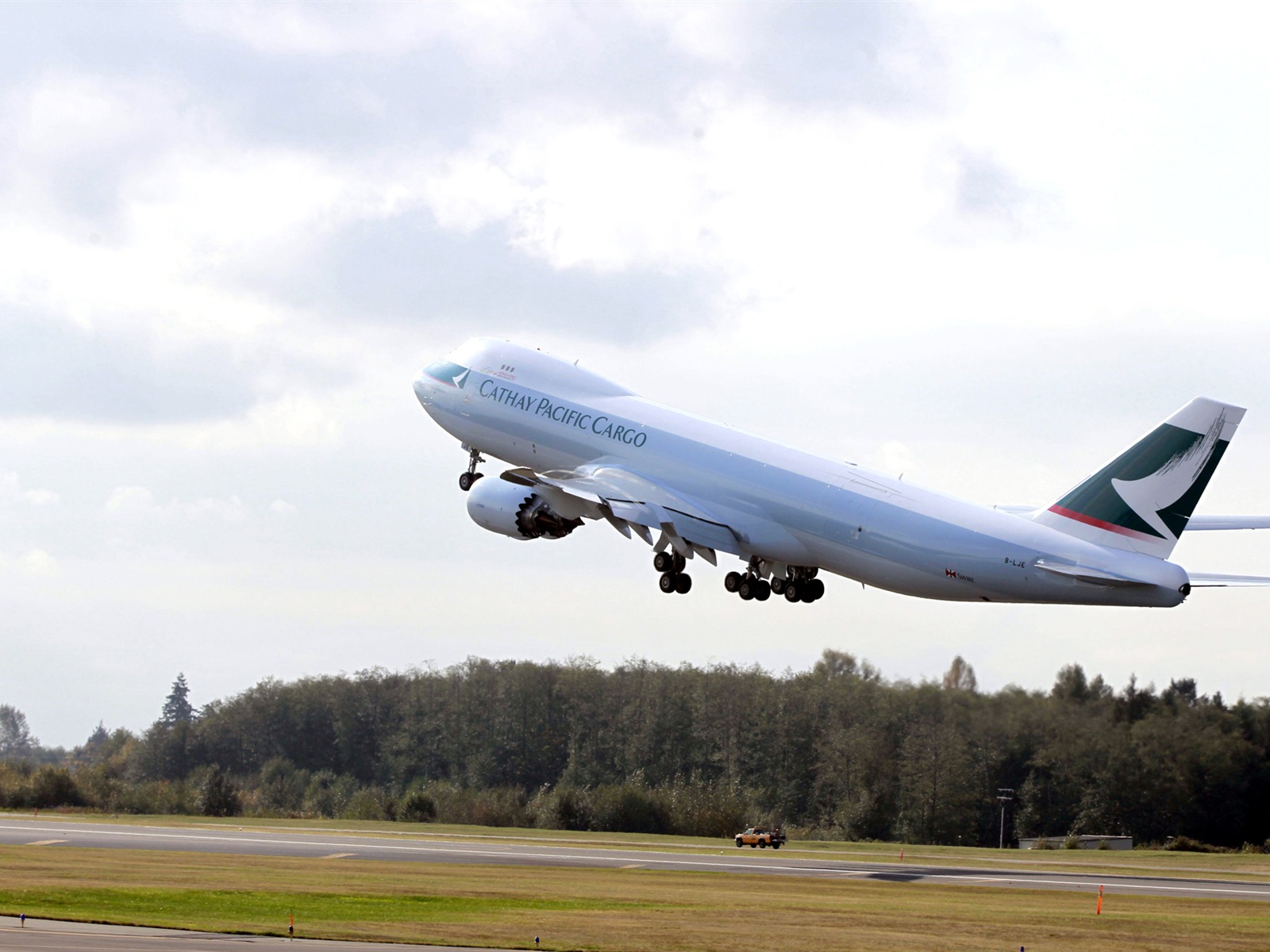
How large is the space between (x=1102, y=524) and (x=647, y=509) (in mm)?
14149

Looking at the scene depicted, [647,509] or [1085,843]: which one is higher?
[647,509]

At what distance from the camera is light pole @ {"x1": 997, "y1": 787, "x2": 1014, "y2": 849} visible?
8825 cm

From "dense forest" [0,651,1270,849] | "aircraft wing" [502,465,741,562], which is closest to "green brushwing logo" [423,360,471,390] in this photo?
"aircraft wing" [502,465,741,562]

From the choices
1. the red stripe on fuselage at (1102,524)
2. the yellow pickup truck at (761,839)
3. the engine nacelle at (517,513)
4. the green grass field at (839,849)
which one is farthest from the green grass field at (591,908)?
the yellow pickup truck at (761,839)

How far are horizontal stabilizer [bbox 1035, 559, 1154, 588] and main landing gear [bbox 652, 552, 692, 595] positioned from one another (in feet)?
43.9

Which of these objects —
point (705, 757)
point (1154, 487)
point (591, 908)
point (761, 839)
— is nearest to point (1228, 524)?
point (1154, 487)

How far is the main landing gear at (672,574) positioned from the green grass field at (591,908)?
31.1ft

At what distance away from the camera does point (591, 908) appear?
44.0 m

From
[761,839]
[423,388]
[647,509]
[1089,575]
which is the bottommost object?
[761,839]

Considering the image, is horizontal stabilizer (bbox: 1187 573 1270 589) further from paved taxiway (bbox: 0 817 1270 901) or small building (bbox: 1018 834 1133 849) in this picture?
small building (bbox: 1018 834 1133 849)

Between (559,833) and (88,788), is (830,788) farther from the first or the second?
(88,788)

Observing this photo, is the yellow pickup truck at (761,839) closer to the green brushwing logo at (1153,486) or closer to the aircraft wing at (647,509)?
the aircraft wing at (647,509)

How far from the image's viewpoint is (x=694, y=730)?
10725 centimetres

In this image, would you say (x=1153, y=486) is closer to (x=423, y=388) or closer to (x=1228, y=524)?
(x=1228, y=524)
